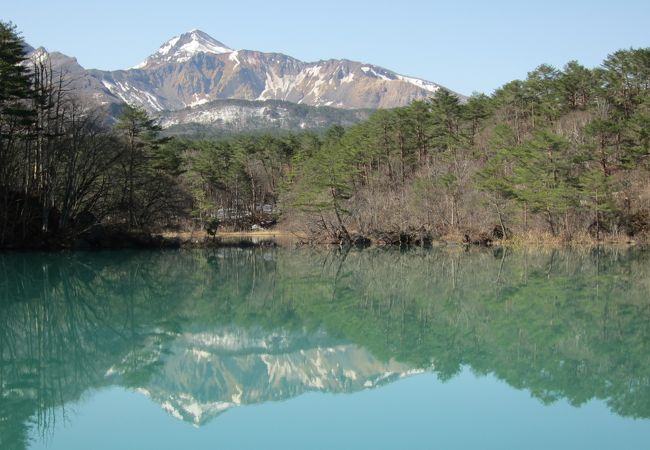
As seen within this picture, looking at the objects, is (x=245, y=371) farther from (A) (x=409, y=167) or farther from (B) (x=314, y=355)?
(A) (x=409, y=167)

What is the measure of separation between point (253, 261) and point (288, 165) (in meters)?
39.9

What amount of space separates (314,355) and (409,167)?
1549 inches

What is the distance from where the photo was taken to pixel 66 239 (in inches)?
1191

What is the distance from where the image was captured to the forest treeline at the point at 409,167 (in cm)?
2964

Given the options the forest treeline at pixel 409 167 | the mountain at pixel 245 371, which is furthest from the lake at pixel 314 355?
the forest treeline at pixel 409 167

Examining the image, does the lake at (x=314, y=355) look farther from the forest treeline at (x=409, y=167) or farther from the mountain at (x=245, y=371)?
the forest treeline at (x=409, y=167)

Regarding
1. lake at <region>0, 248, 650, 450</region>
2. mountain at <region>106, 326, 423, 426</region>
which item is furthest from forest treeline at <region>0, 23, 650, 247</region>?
mountain at <region>106, 326, 423, 426</region>

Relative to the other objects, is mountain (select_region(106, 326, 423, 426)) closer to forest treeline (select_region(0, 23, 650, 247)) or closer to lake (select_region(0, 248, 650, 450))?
lake (select_region(0, 248, 650, 450))

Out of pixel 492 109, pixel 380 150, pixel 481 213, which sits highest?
pixel 492 109

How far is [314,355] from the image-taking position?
35.4ft

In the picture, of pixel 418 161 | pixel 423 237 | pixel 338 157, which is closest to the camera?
pixel 423 237

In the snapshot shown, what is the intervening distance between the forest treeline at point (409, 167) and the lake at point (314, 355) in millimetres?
10453

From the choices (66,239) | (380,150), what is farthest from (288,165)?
(66,239)

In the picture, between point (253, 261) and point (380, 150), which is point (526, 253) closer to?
point (253, 261)
